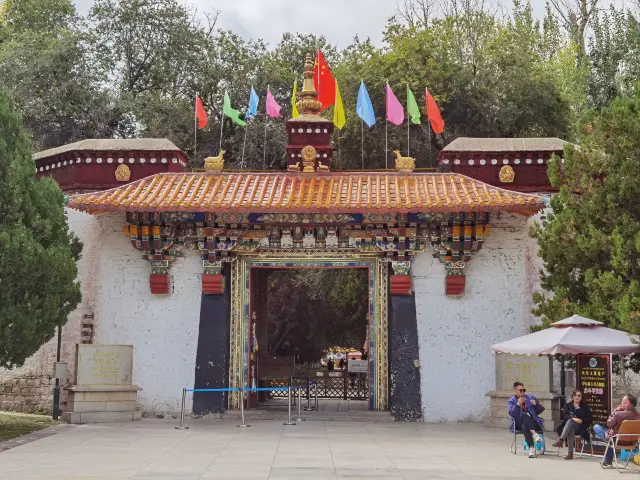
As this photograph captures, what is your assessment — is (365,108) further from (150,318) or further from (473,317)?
(150,318)

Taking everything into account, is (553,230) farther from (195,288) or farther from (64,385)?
(64,385)

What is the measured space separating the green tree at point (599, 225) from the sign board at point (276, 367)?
5.56 meters

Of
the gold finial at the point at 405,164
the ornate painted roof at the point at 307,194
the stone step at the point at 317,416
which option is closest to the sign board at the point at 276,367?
the stone step at the point at 317,416

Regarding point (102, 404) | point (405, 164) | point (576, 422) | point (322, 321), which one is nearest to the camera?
point (576, 422)

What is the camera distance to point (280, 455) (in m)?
11.5

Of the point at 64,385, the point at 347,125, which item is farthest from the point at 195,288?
the point at 347,125

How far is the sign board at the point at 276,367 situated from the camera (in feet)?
58.3

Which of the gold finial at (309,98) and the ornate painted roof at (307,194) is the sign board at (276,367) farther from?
the gold finial at (309,98)

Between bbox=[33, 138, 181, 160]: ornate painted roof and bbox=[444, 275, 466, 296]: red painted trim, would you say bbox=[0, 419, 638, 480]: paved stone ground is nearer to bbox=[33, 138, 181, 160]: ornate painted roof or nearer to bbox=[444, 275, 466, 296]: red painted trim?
bbox=[444, 275, 466, 296]: red painted trim

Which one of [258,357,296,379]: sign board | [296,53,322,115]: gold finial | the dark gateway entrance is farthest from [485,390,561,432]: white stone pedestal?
[296,53,322,115]: gold finial

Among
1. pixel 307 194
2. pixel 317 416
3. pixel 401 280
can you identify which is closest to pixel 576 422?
pixel 401 280

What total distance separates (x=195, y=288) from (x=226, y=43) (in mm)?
18490

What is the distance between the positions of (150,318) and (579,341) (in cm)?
825

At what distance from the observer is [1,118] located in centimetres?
1383
